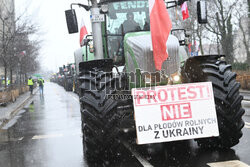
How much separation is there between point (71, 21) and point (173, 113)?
292 cm

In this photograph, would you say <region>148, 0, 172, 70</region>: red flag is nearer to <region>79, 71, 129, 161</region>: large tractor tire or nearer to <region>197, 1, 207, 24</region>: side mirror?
<region>79, 71, 129, 161</region>: large tractor tire

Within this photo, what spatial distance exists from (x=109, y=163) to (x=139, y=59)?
6.00 feet

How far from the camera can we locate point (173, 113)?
4.95 meters

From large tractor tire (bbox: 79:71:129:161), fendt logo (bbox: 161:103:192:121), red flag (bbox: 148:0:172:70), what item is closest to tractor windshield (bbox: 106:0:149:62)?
red flag (bbox: 148:0:172:70)

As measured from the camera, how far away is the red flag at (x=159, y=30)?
523 centimetres

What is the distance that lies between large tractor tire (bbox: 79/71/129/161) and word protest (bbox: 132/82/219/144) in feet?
1.49

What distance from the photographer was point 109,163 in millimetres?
5293

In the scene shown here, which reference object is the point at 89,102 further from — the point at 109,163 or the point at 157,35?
the point at 157,35

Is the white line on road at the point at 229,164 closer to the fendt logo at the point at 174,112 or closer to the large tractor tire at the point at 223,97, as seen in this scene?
the large tractor tire at the point at 223,97

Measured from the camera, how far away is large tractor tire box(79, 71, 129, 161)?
16.7 ft

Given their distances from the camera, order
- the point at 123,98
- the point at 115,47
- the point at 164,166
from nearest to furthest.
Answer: the point at 164,166 < the point at 123,98 < the point at 115,47

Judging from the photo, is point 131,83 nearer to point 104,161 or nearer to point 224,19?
point 104,161

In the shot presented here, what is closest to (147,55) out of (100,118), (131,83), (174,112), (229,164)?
(131,83)

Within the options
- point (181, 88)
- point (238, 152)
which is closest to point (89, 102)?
point (181, 88)
